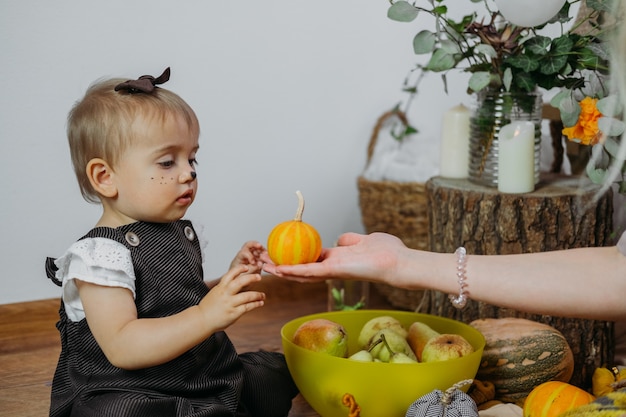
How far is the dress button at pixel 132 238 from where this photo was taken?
1.33 meters

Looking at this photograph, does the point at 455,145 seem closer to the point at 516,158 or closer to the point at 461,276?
the point at 516,158

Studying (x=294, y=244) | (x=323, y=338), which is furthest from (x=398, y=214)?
(x=294, y=244)

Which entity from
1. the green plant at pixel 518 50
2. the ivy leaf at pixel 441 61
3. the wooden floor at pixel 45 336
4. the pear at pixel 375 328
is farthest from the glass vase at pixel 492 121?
the wooden floor at pixel 45 336

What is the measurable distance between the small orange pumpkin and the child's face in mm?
754

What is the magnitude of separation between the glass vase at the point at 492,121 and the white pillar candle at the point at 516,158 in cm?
4

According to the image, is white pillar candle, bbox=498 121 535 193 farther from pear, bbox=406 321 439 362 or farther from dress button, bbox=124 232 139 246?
dress button, bbox=124 232 139 246

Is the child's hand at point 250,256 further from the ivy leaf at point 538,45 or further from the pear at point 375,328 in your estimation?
the ivy leaf at point 538,45

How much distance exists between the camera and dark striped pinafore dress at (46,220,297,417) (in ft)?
4.30

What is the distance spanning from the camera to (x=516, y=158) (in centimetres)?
186

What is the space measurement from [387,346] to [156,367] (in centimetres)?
46

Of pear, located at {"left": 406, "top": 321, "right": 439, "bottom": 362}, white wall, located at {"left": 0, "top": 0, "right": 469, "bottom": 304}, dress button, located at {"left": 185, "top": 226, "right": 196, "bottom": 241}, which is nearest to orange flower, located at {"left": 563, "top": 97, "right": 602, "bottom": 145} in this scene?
pear, located at {"left": 406, "top": 321, "right": 439, "bottom": 362}

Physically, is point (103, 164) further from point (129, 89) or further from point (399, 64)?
point (399, 64)

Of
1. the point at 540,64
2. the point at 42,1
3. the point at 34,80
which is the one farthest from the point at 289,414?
the point at 42,1

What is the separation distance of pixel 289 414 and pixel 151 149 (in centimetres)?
70
